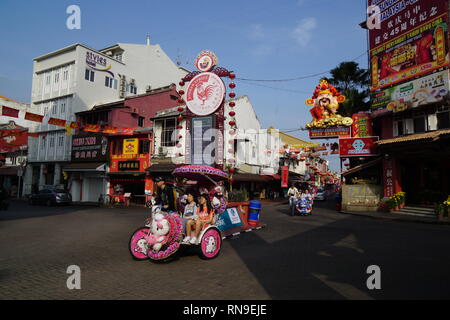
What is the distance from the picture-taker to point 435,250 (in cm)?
789

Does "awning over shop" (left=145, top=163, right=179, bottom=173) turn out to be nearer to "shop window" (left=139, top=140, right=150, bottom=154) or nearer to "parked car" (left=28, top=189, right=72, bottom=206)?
"shop window" (left=139, top=140, right=150, bottom=154)

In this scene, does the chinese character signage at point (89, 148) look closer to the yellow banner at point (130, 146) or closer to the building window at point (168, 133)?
the yellow banner at point (130, 146)

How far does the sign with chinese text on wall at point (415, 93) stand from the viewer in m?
16.2

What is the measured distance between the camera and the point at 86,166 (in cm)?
2938

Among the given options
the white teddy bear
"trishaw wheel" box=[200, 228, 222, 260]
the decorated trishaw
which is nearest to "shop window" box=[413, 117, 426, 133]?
the decorated trishaw

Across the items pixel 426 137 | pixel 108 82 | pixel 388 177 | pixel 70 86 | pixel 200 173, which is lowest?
pixel 200 173

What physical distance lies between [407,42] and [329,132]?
721 centimetres

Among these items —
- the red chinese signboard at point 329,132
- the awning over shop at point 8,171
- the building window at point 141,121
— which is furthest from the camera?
the awning over shop at point 8,171

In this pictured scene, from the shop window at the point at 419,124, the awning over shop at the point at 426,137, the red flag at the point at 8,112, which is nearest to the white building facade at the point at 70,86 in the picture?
the red flag at the point at 8,112

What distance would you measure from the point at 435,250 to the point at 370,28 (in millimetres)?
17777

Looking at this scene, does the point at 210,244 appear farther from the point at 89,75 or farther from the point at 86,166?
the point at 89,75

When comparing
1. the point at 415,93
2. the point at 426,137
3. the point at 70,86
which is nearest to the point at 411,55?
the point at 415,93

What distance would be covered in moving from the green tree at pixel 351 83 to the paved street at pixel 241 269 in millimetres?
17627
